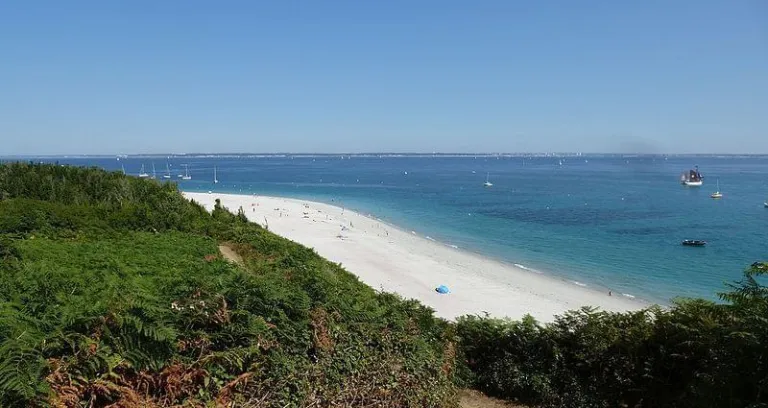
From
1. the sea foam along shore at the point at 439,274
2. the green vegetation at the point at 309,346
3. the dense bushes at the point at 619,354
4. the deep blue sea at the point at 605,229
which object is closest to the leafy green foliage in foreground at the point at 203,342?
the green vegetation at the point at 309,346

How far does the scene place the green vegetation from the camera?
518 centimetres

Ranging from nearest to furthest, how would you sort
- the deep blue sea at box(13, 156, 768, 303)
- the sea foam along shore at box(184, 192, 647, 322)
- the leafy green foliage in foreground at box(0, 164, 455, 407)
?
1. the leafy green foliage in foreground at box(0, 164, 455, 407)
2. the sea foam along shore at box(184, 192, 647, 322)
3. the deep blue sea at box(13, 156, 768, 303)

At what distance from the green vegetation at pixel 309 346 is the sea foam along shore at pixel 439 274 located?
7540 mm

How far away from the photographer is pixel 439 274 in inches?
1256


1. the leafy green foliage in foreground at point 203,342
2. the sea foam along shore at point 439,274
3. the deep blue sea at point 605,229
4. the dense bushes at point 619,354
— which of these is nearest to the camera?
the leafy green foliage in foreground at point 203,342

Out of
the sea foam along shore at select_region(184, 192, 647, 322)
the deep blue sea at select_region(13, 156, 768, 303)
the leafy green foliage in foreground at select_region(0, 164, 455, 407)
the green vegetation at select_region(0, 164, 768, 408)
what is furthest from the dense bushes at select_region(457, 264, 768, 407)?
the deep blue sea at select_region(13, 156, 768, 303)

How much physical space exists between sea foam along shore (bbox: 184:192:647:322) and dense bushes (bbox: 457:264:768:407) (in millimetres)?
7243

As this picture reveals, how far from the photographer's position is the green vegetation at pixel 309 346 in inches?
204

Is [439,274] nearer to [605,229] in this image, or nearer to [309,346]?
[309,346]

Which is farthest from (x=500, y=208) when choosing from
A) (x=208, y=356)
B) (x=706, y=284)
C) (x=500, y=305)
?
(x=208, y=356)

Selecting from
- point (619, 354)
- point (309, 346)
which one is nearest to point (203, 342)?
point (309, 346)

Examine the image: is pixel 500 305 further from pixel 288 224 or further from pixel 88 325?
pixel 288 224

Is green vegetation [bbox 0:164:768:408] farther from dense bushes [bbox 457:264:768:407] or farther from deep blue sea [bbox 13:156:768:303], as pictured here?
deep blue sea [bbox 13:156:768:303]

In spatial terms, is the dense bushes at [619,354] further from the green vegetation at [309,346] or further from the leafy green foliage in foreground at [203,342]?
the leafy green foliage in foreground at [203,342]
